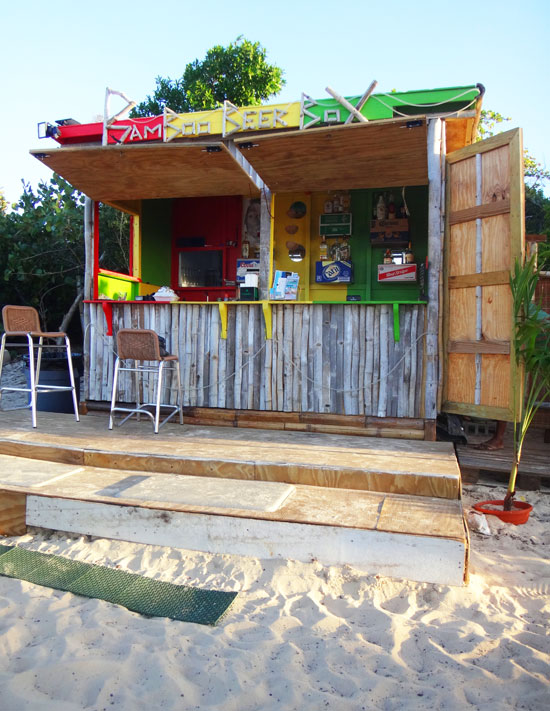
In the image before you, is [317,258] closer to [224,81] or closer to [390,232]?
[390,232]

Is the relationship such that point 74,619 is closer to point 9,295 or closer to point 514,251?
point 514,251

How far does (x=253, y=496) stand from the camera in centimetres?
318

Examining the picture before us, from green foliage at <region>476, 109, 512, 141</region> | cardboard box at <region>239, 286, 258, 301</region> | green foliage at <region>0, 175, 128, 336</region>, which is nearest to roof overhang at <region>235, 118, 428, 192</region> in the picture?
cardboard box at <region>239, 286, 258, 301</region>

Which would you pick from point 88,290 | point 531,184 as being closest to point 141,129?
point 88,290

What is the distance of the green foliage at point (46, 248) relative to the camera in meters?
8.86

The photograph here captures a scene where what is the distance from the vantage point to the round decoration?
7.45 m

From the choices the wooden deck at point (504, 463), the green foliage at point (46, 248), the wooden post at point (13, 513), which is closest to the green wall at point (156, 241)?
the green foliage at point (46, 248)

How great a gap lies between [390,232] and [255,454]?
14.3 feet

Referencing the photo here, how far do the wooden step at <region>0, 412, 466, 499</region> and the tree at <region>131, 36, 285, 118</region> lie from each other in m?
16.0

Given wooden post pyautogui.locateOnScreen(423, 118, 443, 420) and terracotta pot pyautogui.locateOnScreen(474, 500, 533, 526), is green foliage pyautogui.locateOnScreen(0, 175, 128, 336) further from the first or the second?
terracotta pot pyautogui.locateOnScreen(474, 500, 533, 526)

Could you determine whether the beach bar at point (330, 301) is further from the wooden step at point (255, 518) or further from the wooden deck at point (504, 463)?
the wooden step at point (255, 518)

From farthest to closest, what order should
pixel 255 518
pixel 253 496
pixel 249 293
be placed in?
pixel 249 293
pixel 253 496
pixel 255 518

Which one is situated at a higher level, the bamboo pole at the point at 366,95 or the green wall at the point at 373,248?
the bamboo pole at the point at 366,95

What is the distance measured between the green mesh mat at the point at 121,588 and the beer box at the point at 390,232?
5606 mm
